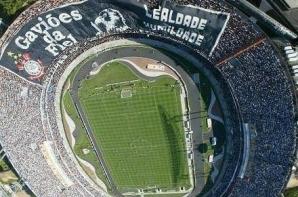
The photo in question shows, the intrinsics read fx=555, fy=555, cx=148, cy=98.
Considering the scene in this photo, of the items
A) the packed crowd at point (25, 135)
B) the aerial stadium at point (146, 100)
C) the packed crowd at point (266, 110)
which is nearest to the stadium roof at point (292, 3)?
the aerial stadium at point (146, 100)

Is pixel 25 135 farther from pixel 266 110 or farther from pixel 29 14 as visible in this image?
pixel 266 110

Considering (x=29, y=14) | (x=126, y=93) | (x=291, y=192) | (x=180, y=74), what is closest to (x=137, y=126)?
(x=126, y=93)

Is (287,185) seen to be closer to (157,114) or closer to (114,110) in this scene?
(157,114)

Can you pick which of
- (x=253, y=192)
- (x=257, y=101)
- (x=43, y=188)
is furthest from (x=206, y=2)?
(x=43, y=188)

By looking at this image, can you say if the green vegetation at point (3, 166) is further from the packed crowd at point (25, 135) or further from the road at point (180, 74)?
the road at point (180, 74)

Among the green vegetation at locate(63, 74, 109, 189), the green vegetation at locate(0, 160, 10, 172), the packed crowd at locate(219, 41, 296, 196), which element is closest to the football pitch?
the green vegetation at locate(63, 74, 109, 189)

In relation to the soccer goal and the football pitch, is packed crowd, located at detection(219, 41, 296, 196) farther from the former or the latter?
the soccer goal
